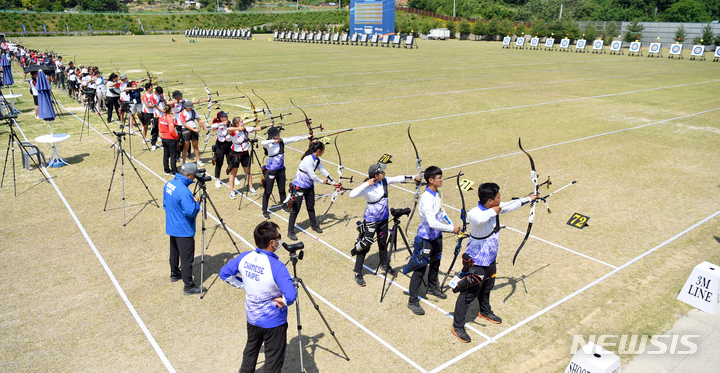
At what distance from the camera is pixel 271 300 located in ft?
15.1

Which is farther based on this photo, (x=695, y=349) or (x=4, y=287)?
(x=4, y=287)

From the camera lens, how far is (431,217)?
6250 mm

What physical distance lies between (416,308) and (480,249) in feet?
4.49

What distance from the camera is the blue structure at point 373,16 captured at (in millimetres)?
60344

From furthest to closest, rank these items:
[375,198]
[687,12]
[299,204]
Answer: [687,12] → [299,204] → [375,198]

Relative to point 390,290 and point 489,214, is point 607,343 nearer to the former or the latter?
point 489,214

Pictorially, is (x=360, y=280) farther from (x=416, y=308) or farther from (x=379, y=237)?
(x=416, y=308)

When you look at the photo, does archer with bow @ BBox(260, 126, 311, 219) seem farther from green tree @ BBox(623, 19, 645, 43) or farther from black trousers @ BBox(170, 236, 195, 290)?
green tree @ BBox(623, 19, 645, 43)

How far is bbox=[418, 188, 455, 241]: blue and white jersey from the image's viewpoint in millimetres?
6215

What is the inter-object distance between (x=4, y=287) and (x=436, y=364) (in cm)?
689

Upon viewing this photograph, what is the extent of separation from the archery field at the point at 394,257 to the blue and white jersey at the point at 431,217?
48.7 inches

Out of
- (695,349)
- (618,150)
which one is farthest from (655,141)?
(695,349)

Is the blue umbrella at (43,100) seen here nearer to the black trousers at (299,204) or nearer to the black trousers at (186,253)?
the black trousers at (299,204)

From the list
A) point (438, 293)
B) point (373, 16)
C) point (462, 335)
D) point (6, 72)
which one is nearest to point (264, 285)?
point (462, 335)
